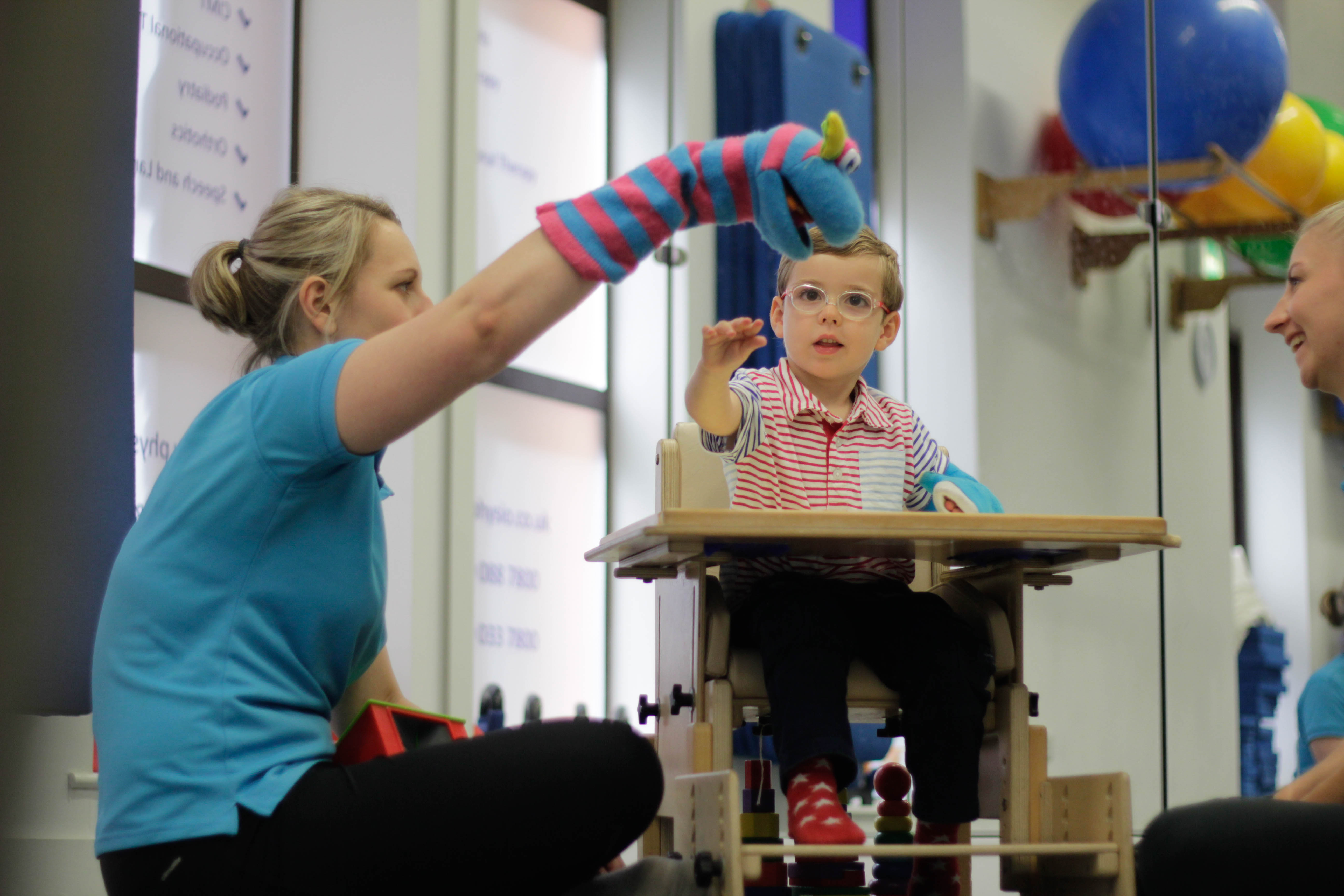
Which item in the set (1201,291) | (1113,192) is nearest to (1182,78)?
(1113,192)

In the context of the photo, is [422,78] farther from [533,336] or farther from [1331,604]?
[1331,604]

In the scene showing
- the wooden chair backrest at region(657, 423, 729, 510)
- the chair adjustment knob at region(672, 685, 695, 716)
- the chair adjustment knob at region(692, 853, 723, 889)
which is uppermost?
the wooden chair backrest at region(657, 423, 729, 510)

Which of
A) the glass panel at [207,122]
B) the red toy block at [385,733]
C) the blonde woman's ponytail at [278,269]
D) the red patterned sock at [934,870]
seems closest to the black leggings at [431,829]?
the red toy block at [385,733]

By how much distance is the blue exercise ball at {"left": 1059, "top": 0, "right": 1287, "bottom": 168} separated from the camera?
3.10 meters

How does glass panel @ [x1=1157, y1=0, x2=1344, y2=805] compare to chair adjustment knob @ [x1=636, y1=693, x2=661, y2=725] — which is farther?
glass panel @ [x1=1157, y1=0, x2=1344, y2=805]

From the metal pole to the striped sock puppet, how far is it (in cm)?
237

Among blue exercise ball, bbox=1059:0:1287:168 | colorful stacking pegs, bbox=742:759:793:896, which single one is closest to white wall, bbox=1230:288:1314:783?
blue exercise ball, bbox=1059:0:1287:168

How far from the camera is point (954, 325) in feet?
11.7

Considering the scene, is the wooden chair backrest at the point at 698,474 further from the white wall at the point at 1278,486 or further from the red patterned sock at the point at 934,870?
the white wall at the point at 1278,486

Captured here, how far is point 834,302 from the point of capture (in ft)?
6.07

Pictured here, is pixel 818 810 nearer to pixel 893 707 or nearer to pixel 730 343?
pixel 893 707

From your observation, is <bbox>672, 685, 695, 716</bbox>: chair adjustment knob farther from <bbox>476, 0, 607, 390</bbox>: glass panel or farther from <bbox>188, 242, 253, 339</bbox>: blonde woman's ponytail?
<bbox>476, 0, 607, 390</bbox>: glass panel

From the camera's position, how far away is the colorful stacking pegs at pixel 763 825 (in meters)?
1.67

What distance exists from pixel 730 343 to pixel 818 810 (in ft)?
1.71
